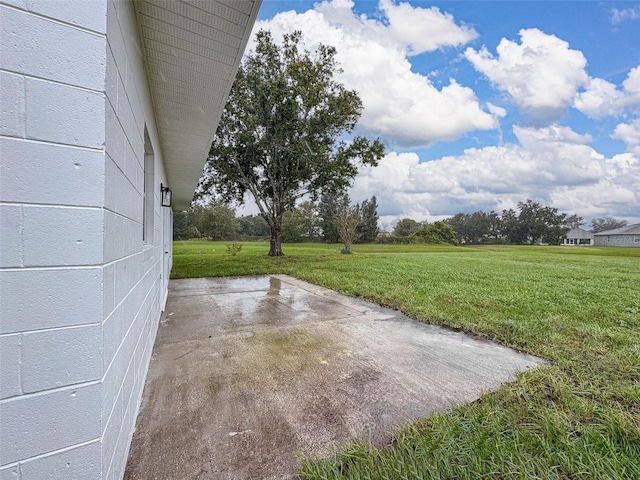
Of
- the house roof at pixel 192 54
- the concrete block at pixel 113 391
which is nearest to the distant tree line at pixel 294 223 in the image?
the house roof at pixel 192 54

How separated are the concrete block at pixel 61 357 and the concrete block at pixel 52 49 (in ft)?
2.53

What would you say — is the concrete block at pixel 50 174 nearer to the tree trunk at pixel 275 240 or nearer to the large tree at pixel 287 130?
the large tree at pixel 287 130

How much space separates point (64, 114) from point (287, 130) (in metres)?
10.7

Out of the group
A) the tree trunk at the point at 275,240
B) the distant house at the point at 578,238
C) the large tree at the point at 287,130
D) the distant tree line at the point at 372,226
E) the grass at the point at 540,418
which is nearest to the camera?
the grass at the point at 540,418

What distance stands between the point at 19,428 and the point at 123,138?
1141mm

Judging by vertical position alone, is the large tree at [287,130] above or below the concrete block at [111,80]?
above

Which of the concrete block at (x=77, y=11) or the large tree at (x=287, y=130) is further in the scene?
the large tree at (x=287, y=130)

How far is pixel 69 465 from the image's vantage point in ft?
3.02

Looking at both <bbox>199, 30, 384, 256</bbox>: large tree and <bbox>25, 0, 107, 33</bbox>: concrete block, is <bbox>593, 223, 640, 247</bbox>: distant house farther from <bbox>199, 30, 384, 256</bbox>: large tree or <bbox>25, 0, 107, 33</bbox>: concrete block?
<bbox>25, 0, 107, 33</bbox>: concrete block

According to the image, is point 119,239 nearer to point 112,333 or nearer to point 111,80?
point 112,333

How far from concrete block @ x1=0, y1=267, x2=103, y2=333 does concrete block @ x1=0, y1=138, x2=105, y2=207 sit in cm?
22

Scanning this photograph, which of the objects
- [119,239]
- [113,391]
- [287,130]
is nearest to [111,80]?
[119,239]

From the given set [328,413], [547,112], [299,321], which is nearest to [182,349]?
[299,321]

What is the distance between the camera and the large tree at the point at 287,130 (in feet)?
35.3
